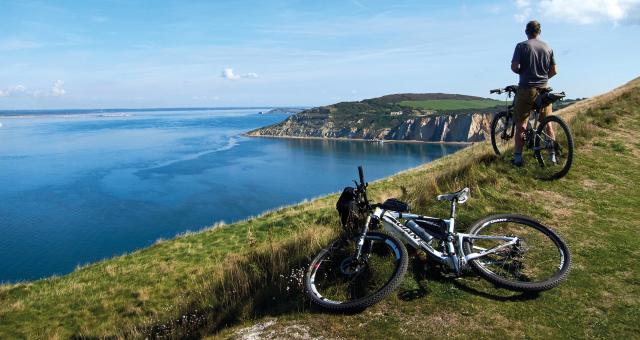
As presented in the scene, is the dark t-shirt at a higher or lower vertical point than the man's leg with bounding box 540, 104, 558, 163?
higher

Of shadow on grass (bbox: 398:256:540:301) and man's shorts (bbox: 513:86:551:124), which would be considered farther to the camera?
man's shorts (bbox: 513:86:551:124)

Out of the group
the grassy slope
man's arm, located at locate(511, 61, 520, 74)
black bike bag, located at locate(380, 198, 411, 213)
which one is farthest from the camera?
man's arm, located at locate(511, 61, 520, 74)

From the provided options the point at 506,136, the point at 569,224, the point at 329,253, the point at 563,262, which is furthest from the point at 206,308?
the point at 506,136

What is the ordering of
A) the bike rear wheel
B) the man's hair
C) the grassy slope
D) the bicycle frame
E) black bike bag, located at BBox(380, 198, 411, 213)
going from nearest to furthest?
the grassy slope, the bicycle frame, black bike bag, located at BBox(380, 198, 411, 213), the man's hair, the bike rear wheel

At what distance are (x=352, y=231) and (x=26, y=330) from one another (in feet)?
36.6

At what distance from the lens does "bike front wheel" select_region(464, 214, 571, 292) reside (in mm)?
5422

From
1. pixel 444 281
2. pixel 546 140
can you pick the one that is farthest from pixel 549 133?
pixel 444 281

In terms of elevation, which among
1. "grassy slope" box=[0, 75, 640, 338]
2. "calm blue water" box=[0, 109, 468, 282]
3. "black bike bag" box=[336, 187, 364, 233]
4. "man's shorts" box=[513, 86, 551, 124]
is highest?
"man's shorts" box=[513, 86, 551, 124]

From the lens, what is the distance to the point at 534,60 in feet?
30.1

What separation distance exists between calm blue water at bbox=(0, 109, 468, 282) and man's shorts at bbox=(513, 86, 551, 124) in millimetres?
39373

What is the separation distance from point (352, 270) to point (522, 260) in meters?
2.36

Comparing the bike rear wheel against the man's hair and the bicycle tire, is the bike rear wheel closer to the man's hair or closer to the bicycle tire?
the bicycle tire

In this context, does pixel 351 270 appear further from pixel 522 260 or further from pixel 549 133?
pixel 549 133

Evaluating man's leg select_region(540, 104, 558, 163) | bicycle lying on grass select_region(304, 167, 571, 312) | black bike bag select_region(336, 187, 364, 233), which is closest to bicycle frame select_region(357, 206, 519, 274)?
bicycle lying on grass select_region(304, 167, 571, 312)
